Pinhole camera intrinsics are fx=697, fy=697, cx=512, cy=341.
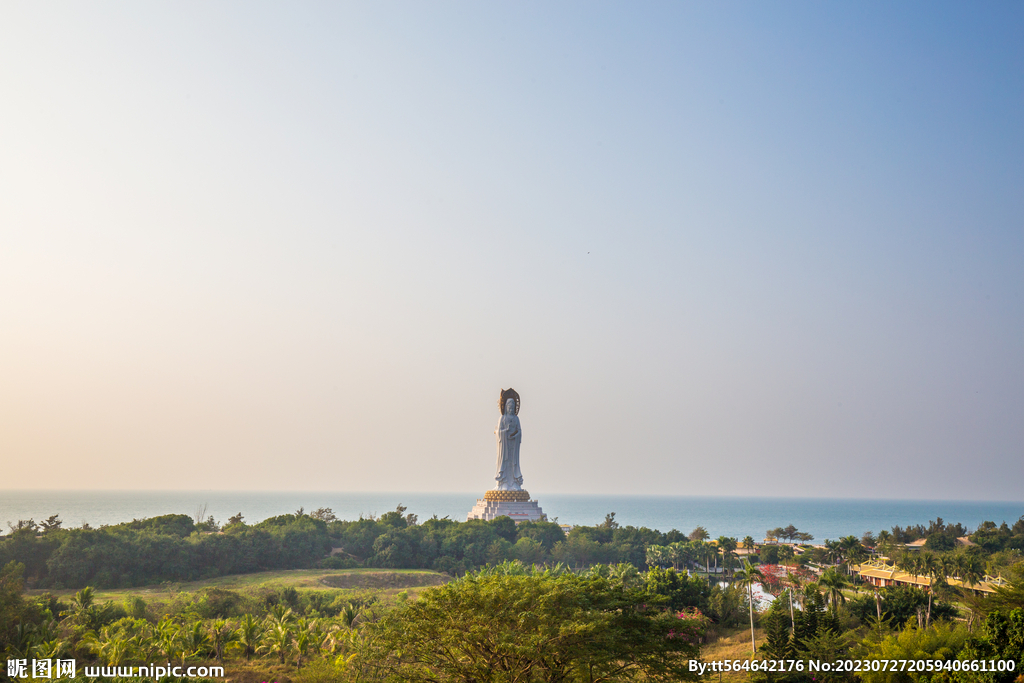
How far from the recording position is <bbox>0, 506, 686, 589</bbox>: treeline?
43.4 meters

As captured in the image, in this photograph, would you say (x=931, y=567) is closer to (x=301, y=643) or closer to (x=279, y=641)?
(x=301, y=643)

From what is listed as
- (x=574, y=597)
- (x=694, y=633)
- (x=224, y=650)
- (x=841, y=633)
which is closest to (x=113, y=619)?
(x=224, y=650)

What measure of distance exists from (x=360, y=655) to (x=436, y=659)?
2.13 metres

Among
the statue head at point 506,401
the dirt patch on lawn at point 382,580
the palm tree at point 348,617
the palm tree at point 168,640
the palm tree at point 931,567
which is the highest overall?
the statue head at point 506,401

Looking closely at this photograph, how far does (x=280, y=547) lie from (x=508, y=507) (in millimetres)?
21423

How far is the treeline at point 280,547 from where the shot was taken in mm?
43375

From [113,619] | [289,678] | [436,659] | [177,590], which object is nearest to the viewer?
[436,659]

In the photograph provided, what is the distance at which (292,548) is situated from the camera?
5288cm

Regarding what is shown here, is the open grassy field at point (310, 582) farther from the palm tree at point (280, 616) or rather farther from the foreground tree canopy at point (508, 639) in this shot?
the foreground tree canopy at point (508, 639)

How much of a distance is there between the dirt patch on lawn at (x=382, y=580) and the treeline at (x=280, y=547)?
3474 mm

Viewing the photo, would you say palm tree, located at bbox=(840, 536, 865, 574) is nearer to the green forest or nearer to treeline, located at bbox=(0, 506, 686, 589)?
the green forest

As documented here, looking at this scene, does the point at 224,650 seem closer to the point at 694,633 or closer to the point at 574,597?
the point at 574,597

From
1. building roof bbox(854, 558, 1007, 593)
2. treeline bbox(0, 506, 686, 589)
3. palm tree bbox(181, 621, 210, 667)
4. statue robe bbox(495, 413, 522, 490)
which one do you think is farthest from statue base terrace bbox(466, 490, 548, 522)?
palm tree bbox(181, 621, 210, 667)

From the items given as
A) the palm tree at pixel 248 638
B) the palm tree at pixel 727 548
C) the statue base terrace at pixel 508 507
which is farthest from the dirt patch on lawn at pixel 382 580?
the palm tree at pixel 727 548
